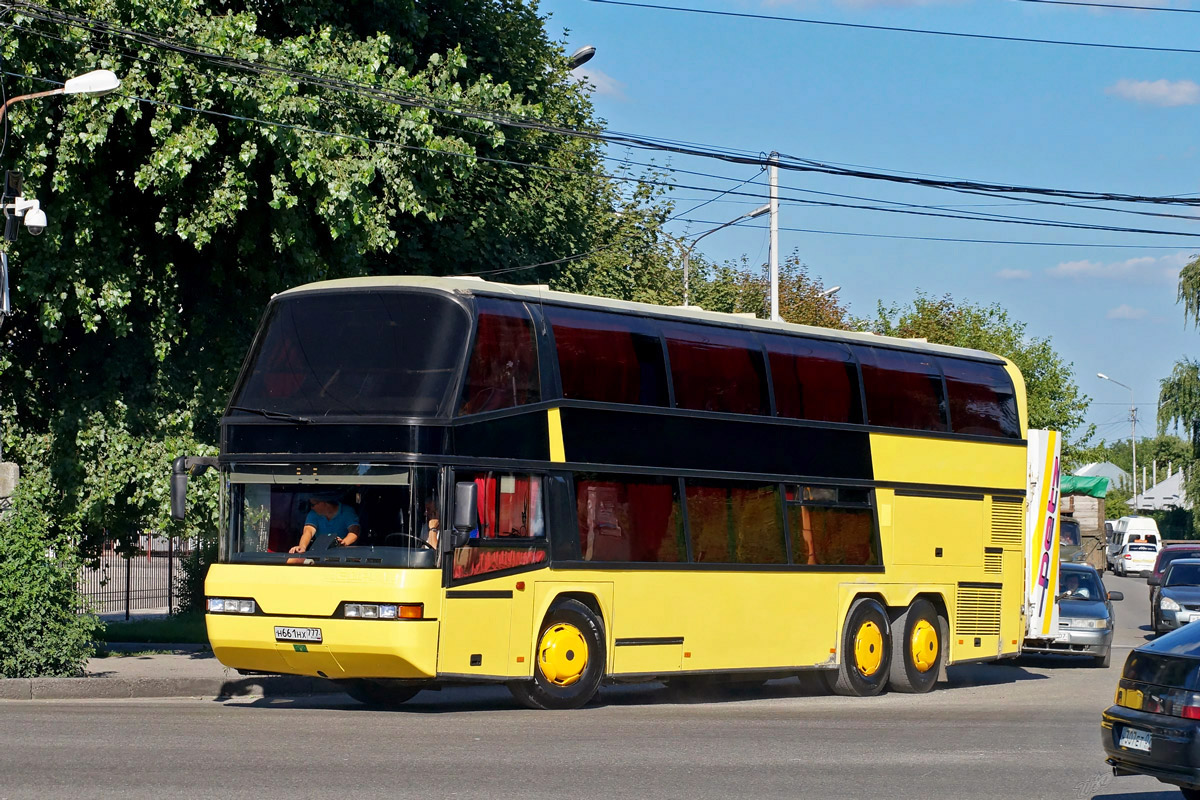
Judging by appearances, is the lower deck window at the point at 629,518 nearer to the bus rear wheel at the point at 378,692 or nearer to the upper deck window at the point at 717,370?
the upper deck window at the point at 717,370

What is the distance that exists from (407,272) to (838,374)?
6519 mm

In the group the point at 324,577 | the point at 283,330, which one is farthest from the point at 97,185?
the point at 324,577

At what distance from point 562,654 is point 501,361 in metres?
2.87

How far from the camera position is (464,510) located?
44.4 feet

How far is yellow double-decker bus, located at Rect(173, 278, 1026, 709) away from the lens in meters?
13.7

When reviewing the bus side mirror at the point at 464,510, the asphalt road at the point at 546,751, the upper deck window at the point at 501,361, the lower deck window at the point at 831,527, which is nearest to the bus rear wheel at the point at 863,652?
the lower deck window at the point at 831,527

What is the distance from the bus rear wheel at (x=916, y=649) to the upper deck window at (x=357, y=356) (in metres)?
7.63

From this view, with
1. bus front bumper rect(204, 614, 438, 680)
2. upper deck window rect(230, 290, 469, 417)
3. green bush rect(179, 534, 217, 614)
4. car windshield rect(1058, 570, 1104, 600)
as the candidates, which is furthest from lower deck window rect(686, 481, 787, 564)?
green bush rect(179, 534, 217, 614)

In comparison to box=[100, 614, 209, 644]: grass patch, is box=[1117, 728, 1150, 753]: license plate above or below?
above

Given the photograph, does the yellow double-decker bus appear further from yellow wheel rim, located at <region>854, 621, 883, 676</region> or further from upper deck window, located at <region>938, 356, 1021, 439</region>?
upper deck window, located at <region>938, 356, 1021, 439</region>

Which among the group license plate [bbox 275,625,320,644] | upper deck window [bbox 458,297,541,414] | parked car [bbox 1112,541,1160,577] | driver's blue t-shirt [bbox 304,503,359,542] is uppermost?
upper deck window [bbox 458,297,541,414]

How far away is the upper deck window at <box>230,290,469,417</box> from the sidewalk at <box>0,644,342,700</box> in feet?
11.7

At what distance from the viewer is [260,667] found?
Result: 1415 cm

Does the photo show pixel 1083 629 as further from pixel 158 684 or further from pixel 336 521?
pixel 158 684
